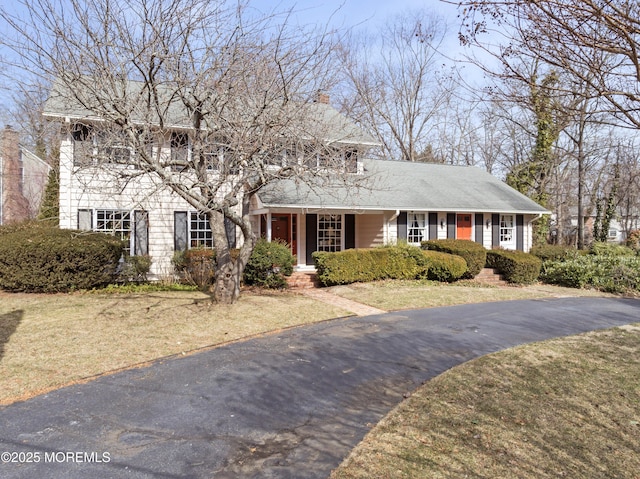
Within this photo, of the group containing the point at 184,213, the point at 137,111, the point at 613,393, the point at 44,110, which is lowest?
the point at 613,393

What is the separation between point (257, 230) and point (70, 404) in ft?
38.9

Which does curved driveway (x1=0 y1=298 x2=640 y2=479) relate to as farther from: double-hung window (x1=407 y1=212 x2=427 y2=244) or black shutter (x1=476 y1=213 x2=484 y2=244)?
black shutter (x1=476 y1=213 x2=484 y2=244)

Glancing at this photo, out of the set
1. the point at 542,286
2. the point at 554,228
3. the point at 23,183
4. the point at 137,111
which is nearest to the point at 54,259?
the point at 137,111

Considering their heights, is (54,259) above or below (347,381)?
above

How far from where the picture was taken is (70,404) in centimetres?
483

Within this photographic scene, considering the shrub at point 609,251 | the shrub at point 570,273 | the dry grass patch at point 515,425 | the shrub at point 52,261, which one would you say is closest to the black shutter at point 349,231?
the shrub at point 570,273

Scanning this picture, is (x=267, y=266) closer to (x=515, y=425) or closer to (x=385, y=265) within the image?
(x=385, y=265)

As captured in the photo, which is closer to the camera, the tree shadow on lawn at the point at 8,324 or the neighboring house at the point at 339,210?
the tree shadow on lawn at the point at 8,324

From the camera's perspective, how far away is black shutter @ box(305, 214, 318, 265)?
665 inches

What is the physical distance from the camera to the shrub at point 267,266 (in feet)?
43.2

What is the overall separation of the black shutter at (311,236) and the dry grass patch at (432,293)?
3.35 metres

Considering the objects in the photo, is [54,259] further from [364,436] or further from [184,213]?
[364,436]

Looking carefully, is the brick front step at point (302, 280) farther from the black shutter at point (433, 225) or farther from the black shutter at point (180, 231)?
the black shutter at point (433, 225)

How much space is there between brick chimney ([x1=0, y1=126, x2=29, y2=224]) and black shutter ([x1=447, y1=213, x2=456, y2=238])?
21534 mm
